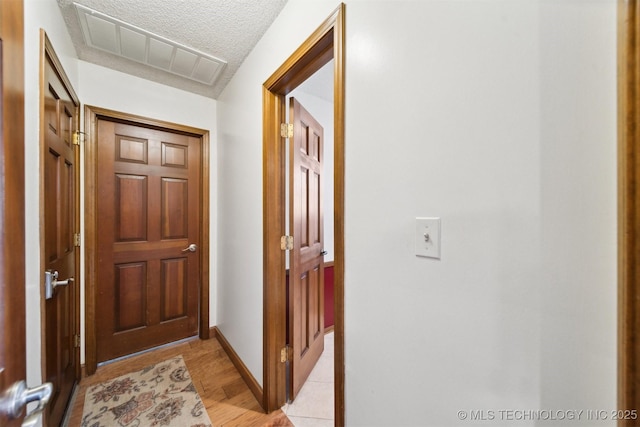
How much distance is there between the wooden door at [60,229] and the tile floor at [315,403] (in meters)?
1.28

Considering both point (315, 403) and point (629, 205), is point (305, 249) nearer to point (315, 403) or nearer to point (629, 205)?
point (315, 403)

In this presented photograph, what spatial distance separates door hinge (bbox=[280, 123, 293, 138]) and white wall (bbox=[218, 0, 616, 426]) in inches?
27.4

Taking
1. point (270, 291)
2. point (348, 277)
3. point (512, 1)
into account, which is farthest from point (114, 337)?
point (512, 1)

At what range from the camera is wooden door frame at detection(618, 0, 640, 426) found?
1.22ft

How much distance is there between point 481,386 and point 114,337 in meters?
2.64

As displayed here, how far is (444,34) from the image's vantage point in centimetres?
64

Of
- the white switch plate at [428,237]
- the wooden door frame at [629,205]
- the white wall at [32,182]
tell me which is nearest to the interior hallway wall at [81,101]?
the white wall at [32,182]

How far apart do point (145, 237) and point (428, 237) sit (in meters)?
2.39

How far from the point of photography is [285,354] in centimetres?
156

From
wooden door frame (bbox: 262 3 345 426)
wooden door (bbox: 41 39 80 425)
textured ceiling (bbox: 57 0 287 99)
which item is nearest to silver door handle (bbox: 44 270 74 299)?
wooden door (bbox: 41 39 80 425)

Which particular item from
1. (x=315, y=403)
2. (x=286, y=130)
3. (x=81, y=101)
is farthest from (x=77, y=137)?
(x=315, y=403)

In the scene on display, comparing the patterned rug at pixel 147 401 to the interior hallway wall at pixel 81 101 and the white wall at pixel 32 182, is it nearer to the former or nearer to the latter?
the interior hallway wall at pixel 81 101

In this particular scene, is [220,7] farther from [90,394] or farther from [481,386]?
[90,394]

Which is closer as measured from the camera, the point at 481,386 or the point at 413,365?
the point at 481,386
